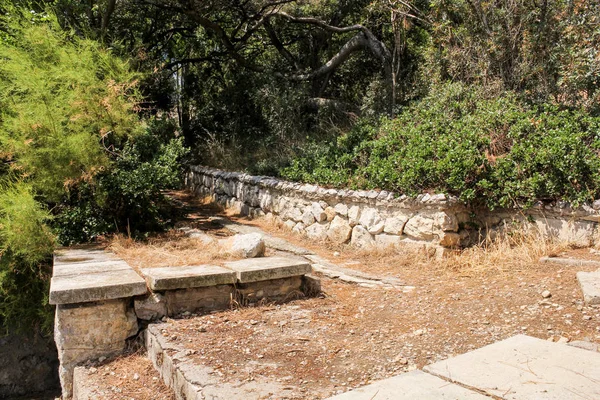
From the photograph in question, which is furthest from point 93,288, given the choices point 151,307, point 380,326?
point 380,326

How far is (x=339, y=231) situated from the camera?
271 inches

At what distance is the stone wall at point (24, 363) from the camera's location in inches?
249

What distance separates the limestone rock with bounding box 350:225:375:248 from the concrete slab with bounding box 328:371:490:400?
152 inches

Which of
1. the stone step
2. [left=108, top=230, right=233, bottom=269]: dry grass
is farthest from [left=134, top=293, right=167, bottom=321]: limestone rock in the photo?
[left=108, top=230, right=233, bottom=269]: dry grass

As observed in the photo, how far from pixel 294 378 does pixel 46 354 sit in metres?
4.78

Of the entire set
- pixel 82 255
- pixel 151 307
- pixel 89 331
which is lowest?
pixel 89 331

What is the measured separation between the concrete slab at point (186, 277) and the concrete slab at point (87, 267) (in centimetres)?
33

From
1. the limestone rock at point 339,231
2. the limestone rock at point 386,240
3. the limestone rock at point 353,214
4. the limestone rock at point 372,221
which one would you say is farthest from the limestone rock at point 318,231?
the limestone rock at point 386,240

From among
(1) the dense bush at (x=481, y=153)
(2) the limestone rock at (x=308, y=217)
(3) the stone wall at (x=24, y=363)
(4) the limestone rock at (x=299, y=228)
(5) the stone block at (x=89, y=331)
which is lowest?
(3) the stone wall at (x=24, y=363)

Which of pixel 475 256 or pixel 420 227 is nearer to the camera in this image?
pixel 475 256

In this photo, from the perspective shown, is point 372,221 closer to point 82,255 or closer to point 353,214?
point 353,214

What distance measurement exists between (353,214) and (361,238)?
0.34 meters

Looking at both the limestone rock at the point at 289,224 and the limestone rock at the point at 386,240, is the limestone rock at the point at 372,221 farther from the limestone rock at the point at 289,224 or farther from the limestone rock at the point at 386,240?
the limestone rock at the point at 289,224

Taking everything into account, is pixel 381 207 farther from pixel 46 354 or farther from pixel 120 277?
pixel 46 354
